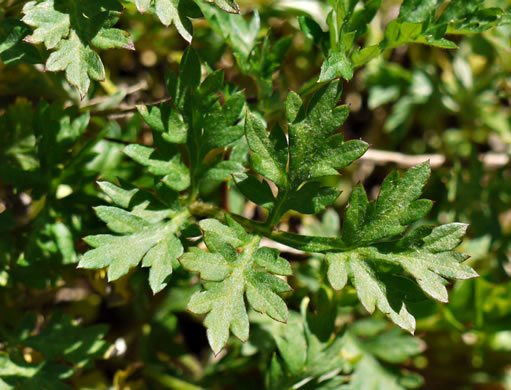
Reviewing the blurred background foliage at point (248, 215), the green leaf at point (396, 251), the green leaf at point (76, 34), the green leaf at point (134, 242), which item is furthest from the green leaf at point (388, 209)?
the green leaf at point (76, 34)

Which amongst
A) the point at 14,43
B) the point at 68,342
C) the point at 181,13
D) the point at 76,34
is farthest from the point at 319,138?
the point at 68,342

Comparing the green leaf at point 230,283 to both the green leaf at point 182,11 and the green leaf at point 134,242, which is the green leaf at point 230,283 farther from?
the green leaf at point 182,11

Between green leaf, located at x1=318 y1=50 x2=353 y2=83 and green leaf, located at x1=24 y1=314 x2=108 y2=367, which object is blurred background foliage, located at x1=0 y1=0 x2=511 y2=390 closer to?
green leaf, located at x1=24 y1=314 x2=108 y2=367

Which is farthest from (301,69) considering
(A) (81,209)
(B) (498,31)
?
(A) (81,209)

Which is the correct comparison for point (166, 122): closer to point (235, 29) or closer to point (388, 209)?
point (235, 29)

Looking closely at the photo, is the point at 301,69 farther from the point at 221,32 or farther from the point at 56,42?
the point at 56,42

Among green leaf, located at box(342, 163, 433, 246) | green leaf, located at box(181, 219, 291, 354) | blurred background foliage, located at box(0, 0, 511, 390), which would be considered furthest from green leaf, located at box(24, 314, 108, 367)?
green leaf, located at box(342, 163, 433, 246)
